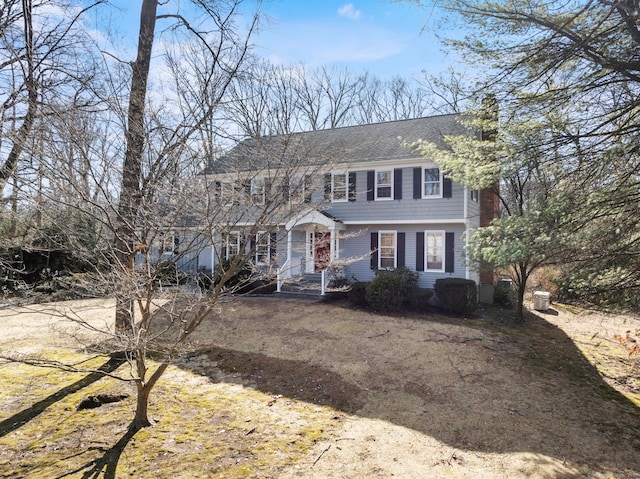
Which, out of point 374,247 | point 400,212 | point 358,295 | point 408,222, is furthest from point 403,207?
point 358,295

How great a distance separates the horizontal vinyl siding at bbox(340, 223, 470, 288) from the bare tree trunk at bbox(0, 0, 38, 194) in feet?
28.5

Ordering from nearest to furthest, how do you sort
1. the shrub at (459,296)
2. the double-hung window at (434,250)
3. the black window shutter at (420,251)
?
the shrub at (459,296)
the double-hung window at (434,250)
the black window shutter at (420,251)

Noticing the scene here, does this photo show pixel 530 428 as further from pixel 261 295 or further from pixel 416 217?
pixel 261 295

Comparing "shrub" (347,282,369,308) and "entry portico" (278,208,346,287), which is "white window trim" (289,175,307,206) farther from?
"shrub" (347,282,369,308)

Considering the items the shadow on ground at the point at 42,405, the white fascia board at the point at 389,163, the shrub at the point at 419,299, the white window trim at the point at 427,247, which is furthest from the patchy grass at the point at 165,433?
the white fascia board at the point at 389,163

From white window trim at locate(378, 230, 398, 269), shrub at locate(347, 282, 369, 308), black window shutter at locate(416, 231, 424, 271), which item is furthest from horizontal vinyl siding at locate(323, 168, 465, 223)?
shrub at locate(347, 282, 369, 308)

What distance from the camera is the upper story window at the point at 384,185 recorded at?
13.6 metres

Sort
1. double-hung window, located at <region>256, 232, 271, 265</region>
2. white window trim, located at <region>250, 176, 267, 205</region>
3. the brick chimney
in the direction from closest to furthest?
1. double-hung window, located at <region>256, 232, 271, 265</region>
2. white window trim, located at <region>250, 176, 267, 205</region>
3. the brick chimney

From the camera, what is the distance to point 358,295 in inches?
472

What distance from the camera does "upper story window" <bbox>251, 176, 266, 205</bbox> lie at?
5073 mm

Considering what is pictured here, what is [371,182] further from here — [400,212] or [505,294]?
[505,294]

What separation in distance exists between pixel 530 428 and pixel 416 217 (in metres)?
9.25

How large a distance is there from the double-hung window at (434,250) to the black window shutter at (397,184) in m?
1.75

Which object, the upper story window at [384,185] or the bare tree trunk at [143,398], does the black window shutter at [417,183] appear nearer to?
the upper story window at [384,185]
